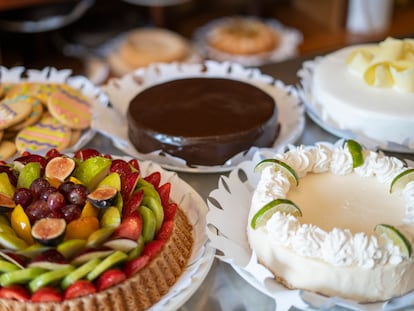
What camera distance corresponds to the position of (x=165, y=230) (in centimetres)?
121

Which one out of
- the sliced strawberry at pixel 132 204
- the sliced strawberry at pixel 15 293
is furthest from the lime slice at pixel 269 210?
the sliced strawberry at pixel 15 293

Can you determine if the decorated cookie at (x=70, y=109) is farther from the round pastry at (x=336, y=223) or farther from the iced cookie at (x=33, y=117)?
the round pastry at (x=336, y=223)

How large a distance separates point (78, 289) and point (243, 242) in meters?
0.39

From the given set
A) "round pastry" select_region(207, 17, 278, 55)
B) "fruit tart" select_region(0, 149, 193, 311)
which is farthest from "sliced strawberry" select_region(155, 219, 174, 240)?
"round pastry" select_region(207, 17, 278, 55)

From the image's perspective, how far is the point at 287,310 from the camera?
1112 millimetres

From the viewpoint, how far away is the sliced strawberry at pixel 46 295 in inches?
41.0

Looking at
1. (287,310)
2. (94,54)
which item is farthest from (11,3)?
(287,310)

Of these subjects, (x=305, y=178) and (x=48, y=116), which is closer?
(x=305, y=178)

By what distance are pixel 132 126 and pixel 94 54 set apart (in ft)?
6.77

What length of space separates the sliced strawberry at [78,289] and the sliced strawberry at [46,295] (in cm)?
2

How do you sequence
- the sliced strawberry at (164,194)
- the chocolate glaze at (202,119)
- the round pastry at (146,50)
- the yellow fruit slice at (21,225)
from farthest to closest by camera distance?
the round pastry at (146,50)
the chocolate glaze at (202,119)
the sliced strawberry at (164,194)
the yellow fruit slice at (21,225)

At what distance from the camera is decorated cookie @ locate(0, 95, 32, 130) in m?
1.63

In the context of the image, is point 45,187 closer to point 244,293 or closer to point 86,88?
point 244,293

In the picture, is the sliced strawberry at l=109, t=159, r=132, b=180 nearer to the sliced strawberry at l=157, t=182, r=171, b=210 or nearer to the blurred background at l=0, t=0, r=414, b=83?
the sliced strawberry at l=157, t=182, r=171, b=210
